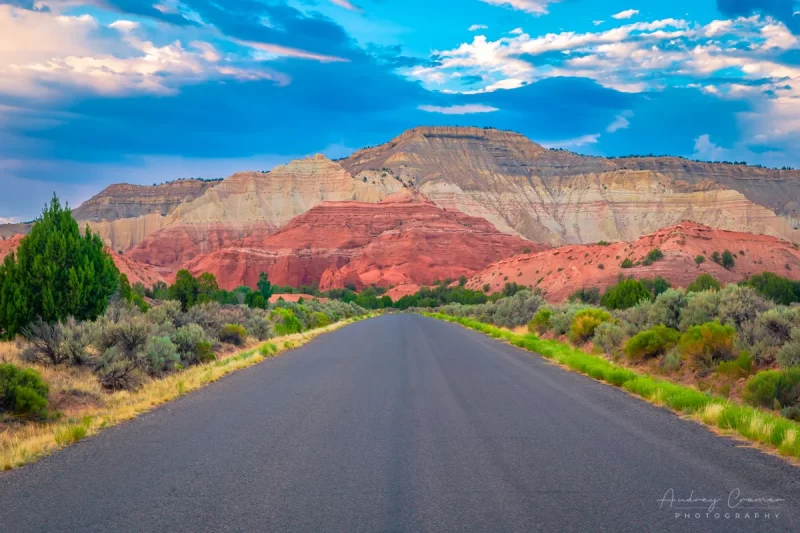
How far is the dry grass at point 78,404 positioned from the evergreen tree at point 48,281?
2163 mm

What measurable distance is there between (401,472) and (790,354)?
28.2 feet

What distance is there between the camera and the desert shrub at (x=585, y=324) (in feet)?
77.7

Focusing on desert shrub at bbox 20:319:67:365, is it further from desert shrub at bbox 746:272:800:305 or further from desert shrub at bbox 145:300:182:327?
desert shrub at bbox 746:272:800:305

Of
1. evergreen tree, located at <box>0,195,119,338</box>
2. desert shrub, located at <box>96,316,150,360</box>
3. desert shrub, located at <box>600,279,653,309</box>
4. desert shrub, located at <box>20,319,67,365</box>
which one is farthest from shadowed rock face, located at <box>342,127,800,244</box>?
desert shrub, located at <box>20,319,67,365</box>

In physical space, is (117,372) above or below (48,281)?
below

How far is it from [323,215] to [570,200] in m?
60.7

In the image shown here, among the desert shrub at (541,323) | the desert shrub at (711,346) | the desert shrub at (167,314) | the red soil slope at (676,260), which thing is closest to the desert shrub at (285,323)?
the desert shrub at (167,314)

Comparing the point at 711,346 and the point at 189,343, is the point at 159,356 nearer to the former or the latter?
the point at 189,343

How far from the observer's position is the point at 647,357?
1745 cm

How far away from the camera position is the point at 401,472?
21.9 feet

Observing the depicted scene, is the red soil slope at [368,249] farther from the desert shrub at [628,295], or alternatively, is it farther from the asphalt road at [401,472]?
the asphalt road at [401,472]

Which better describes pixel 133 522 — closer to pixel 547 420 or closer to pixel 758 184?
pixel 547 420

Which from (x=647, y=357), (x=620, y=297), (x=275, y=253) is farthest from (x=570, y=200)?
(x=647, y=357)

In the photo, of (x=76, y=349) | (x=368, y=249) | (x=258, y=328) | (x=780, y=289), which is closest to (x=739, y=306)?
(x=76, y=349)
